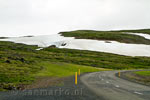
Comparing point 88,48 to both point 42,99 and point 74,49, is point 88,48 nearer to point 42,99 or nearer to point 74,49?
point 74,49

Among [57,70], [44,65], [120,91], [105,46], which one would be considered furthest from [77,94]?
[105,46]

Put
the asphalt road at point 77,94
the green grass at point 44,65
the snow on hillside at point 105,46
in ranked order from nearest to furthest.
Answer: the asphalt road at point 77,94
the green grass at point 44,65
the snow on hillside at point 105,46

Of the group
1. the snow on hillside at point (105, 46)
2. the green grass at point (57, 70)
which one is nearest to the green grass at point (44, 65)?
the green grass at point (57, 70)

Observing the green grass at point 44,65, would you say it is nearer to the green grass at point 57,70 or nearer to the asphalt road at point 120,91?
the green grass at point 57,70

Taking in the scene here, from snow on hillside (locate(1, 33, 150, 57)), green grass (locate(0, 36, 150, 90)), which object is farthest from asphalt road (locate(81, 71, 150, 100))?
snow on hillside (locate(1, 33, 150, 57))

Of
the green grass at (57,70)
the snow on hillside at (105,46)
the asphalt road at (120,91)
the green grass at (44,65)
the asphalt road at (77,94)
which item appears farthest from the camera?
the snow on hillside at (105,46)

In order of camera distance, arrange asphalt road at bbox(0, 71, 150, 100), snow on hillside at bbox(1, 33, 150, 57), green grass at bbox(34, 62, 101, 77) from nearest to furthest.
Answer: asphalt road at bbox(0, 71, 150, 100) < green grass at bbox(34, 62, 101, 77) < snow on hillside at bbox(1, 33, 150, 57)

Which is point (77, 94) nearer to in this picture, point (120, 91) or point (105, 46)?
point (120, 91)

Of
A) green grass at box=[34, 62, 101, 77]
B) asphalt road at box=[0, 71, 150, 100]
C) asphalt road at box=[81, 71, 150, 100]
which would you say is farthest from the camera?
green grass at box=[34, 62, 101, 77]

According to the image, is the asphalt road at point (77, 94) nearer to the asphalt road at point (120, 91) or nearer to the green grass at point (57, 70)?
the asphalt road at point (120, 91)

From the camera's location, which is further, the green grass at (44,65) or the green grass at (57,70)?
the green grass at (57,70)

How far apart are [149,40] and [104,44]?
42.2m

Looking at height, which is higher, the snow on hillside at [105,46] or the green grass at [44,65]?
the snow on hillside at [105,46]

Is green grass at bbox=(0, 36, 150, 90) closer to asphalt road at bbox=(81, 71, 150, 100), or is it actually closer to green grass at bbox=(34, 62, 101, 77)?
green grass at bbox=(34, 62, 101, 77)
